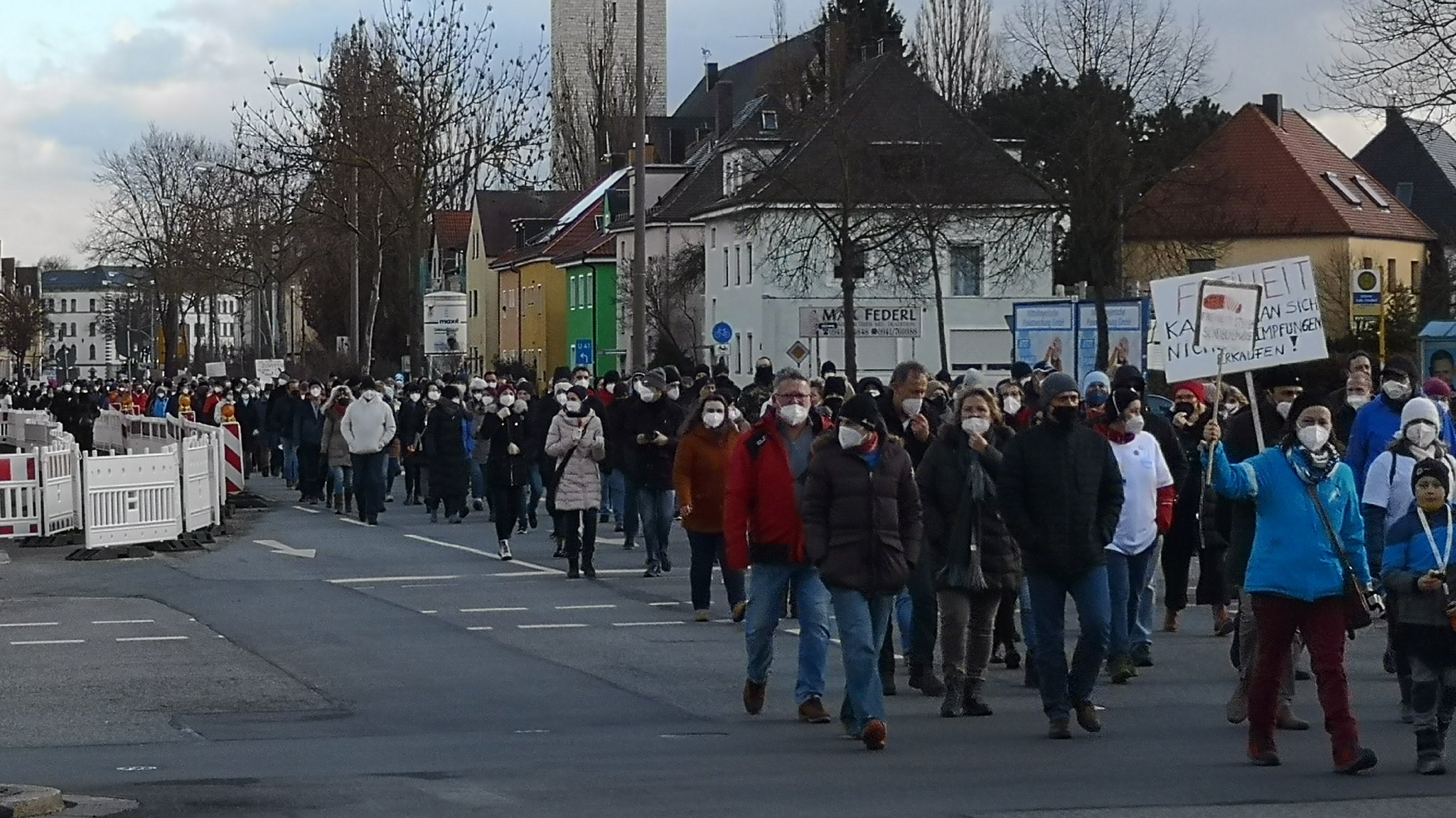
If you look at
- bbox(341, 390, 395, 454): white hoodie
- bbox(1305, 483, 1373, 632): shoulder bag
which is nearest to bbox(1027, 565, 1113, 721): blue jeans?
bbox(1305, 483, 1373, 632): shoulder bag

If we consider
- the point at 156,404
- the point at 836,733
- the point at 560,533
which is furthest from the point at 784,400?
the point at 156,404

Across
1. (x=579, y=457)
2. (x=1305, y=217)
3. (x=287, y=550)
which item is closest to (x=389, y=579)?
(x=579, y=457)

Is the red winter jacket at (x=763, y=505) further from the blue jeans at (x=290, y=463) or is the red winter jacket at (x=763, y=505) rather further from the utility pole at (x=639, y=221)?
the blue jeans at (x=290, y=463)

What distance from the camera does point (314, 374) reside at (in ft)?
226

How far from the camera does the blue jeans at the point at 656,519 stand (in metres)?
21.3

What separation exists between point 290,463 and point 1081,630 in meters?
29.9

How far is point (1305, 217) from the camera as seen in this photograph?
256 ft

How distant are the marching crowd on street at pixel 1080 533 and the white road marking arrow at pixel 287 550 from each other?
8.38 meters

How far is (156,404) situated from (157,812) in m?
37.6

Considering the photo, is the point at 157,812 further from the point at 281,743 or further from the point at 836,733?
the point at 836,733

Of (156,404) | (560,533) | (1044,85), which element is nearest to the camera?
(560,533)

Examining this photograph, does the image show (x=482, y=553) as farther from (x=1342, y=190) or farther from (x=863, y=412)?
(x=1342, y=190)

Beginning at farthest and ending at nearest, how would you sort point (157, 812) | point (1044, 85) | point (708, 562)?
1. point (1044, 85)
2. point (708, 562)
3. point (157, 812)

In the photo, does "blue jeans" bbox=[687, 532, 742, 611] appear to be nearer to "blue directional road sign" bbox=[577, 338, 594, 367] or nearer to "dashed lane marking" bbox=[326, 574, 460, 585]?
"dashed lane marking" bbox=[326, 574, 460, 585]
